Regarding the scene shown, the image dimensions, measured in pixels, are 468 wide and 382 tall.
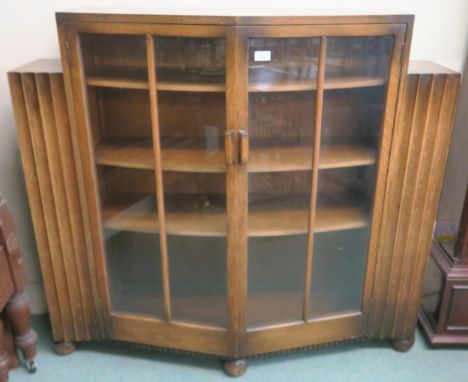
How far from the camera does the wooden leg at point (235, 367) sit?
1469mm

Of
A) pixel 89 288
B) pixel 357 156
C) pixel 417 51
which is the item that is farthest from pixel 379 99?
pixel 89 288

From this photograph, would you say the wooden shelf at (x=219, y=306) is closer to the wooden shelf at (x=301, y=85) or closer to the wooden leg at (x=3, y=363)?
the wooden leg at (x=3, y=363)

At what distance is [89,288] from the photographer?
1.45m

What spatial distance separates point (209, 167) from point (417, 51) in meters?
0.86

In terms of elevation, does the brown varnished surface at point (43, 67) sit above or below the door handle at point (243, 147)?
above

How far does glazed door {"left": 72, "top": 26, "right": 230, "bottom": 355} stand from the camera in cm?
118

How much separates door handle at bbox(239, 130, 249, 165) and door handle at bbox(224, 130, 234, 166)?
2cm

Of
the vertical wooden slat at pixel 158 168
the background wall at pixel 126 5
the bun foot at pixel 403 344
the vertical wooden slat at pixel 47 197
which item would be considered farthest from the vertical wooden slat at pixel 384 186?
the vertical wooden slat at pixel 47 197

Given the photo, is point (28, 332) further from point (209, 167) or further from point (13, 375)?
point (209, 167)

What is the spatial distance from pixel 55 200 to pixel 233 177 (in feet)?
1.76

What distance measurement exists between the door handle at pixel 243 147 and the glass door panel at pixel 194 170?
0.07m

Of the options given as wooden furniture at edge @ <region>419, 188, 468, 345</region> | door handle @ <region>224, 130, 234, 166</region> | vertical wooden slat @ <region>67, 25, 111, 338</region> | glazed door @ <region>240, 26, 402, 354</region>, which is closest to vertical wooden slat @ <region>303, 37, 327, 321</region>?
glazed door @ <region>240, 26, 402, 354</region>

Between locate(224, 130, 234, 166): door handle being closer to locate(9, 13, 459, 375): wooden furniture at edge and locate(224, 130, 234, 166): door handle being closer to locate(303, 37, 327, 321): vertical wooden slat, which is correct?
locate(9, 13, 459, 375): wooden furniture at edge

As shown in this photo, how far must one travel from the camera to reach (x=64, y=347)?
5.11 feet
